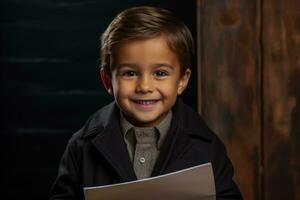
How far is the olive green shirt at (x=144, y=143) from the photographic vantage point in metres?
1.52

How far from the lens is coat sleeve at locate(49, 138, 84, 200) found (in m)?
1.54

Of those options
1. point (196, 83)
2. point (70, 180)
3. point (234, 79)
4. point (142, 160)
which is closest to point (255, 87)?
point (234, 79)

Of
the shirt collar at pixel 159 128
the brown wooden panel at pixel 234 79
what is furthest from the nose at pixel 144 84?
the brown wooden panel at pixel 234 79

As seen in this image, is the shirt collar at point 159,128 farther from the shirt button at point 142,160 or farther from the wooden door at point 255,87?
the wooden door at point 255,87

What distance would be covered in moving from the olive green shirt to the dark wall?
0.81m

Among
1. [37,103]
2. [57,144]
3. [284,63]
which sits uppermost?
[284,63]

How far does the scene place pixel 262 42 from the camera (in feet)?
6.61

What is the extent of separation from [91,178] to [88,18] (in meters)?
0.97

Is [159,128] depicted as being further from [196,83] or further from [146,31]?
[196,83]

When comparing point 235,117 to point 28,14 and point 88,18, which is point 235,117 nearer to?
point 88,18

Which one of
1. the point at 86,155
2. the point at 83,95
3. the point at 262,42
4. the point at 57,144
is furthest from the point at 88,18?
the point at 86,155

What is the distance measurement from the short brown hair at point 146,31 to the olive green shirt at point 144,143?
0.15 meters

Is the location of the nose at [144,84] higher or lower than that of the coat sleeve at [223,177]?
higher

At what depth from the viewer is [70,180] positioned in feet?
5.06
